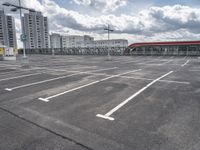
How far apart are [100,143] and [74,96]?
3.06 meters

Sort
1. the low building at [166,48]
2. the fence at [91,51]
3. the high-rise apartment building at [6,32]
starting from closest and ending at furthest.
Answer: the low building at [166,48] → the fence at [91,51] → the high-rise apartment building at [6,32]

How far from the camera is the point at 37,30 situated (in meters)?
82.6

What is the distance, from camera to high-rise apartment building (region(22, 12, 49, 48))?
7806 centimetres

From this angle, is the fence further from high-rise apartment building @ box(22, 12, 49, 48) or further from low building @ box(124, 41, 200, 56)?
→ high-rise apartment building @ box(22, 12, 49, 48)

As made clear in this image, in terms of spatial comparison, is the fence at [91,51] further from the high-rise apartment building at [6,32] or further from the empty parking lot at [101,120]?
the empty parking lot at [101,120]

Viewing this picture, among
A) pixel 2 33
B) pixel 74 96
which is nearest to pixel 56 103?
pixel 74 96

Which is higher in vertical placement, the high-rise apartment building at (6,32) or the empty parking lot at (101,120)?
the high-rise apartment building at (6,32)

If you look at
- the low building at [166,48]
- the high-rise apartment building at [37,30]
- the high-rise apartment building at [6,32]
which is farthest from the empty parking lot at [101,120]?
the high-rise apartment building at [6,32]

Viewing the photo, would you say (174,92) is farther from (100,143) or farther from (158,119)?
(100,143)

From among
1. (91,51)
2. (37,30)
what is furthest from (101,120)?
(37,30)

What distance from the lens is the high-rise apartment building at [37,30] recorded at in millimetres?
78062

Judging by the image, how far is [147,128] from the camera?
334 centimetres

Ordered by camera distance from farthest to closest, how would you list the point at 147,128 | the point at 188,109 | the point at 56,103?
the point at 56,103 < the point at 188,109 < the point at 147,128

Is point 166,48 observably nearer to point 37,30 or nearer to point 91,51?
point 91,51
